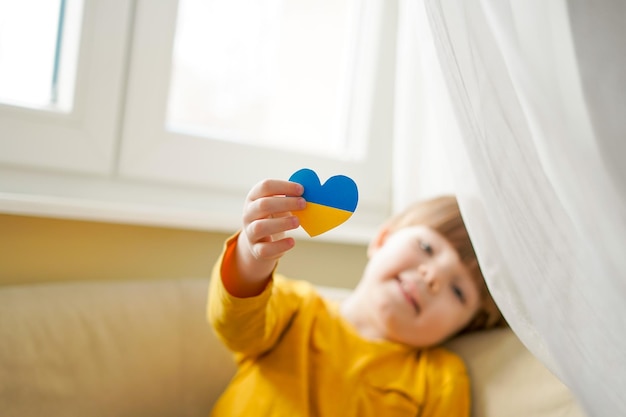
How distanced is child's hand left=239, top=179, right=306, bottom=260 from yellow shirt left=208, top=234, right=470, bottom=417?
0.18 metres

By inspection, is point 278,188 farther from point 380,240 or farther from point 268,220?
point 380,240

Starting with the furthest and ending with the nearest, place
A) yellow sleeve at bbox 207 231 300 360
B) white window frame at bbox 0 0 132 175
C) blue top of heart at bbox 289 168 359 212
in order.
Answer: white window frame at bbox 0 0 132 175 < yellow sleeve at bbox 207 231 300 360 < blue top of heart at bbox 289 168 359 212

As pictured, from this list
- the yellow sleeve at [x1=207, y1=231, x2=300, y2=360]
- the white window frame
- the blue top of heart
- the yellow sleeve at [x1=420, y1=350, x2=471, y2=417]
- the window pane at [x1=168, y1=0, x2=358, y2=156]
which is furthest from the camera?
the window pane at [x1=168, y1=0, x2=358, y2=156]

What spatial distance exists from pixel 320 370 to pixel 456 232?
0.34 m

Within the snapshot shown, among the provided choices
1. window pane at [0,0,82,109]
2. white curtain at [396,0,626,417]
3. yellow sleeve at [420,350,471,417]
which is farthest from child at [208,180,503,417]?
window pane at [0,0,82,109]

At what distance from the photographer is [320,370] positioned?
92cm

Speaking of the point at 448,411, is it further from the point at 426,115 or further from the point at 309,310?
the point at 426,115

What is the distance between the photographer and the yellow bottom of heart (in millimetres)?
622

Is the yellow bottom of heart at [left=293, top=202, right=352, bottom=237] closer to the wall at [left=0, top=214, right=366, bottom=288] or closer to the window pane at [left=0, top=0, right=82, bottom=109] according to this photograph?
the wall at [left=0, top=214, right=366, bottom=288]

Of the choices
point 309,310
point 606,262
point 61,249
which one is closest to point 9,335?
point 61,249

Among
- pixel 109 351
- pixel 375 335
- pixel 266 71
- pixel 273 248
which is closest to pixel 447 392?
pixel 375 335

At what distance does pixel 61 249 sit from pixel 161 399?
0.33 m

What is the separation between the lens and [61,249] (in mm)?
1014

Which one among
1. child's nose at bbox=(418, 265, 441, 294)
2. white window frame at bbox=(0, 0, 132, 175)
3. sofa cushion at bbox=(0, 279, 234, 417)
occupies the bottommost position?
sofa cushion at bbox=(0, 279, 234, 417)
